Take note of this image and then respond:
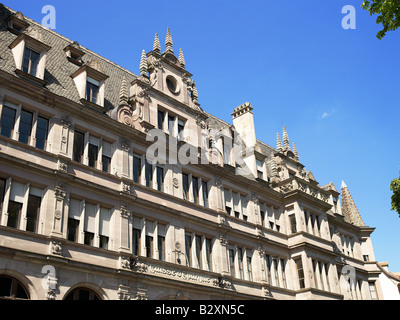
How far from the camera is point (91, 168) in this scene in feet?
84.6

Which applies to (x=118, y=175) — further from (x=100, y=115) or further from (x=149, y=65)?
(x=149, y=65)

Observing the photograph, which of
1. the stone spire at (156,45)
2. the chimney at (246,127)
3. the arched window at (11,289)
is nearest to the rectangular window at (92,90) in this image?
the stone spire at (156,45)

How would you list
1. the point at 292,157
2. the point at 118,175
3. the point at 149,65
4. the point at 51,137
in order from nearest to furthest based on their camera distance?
the point at 51,137 < the point at 118,175 < the point at 149,65 < the point at 292,157

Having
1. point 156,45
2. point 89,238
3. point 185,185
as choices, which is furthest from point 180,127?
point 89,238

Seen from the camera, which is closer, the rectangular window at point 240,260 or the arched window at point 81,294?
the arched window at point 81,294

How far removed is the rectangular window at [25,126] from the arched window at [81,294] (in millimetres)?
7745

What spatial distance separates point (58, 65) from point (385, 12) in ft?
62.6

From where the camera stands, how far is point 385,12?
720 inches

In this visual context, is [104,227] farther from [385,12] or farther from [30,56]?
[385,12]

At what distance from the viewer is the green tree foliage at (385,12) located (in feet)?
59.0

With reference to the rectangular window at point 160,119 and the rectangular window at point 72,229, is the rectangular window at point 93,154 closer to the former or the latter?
the rectangular window at point 72,229
